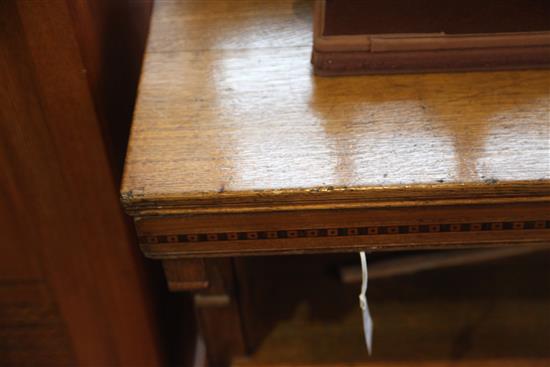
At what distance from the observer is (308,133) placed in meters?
0.81

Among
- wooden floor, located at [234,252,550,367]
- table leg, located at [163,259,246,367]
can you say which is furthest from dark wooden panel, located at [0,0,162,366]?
wooden floor, located at [234,252,550,367]

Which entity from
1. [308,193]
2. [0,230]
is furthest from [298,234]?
[0,230]

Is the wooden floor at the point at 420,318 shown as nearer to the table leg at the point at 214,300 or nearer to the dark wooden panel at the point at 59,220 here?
the table leg at the point at 214,300

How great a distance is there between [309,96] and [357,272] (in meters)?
0.44

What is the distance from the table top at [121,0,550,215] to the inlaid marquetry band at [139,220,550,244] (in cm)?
4

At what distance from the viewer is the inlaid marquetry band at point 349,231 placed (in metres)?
0.80

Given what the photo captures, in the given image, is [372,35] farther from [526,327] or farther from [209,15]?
[526,327]

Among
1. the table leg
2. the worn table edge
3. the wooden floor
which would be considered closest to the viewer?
the worn table edge

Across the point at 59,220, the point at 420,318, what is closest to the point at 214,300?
the point at 59,220

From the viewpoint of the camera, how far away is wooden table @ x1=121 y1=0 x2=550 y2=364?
764 millimetres

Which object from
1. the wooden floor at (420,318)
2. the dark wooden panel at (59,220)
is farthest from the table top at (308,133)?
the wooden floor at (420,318)

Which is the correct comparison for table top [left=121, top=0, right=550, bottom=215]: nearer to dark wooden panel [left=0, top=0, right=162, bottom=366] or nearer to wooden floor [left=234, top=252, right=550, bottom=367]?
dark wooden panel [left=0, top=0, right=162, bottom=366]

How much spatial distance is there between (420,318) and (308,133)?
19.1 inches

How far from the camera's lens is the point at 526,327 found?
1.16 m
